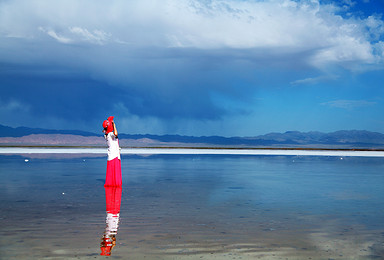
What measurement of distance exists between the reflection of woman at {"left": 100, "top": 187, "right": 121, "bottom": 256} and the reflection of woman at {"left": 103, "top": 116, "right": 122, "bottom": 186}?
1.52 ft

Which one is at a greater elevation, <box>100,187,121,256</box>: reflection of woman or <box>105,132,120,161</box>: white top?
<box>105,132,120,161</box>: white top

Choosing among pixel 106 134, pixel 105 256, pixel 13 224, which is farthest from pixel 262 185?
pixel 105 256

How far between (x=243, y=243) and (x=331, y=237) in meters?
2.02

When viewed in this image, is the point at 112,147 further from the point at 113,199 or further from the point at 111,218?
the point at 111,218

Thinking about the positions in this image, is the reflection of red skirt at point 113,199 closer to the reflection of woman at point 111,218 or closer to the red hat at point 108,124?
the reflection of woman at point 111,218

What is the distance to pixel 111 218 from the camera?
1161cm

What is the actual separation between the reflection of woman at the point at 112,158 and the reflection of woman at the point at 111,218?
0.46 metres

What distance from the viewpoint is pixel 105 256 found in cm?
793

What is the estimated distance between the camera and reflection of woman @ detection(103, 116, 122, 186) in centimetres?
1878

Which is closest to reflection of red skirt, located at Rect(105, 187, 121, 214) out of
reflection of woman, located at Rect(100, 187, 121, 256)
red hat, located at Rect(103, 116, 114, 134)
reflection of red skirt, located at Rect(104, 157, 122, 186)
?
reflection of woman, located at Rect(100, 187, 121, 256)

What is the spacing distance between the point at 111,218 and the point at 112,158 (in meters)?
7.62

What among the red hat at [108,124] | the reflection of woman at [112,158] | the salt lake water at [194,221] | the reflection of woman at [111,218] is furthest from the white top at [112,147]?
the reflection of woman at [111,218]

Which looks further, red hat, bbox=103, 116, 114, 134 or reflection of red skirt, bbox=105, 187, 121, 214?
red hat, bbox=103, 116, 114, 134

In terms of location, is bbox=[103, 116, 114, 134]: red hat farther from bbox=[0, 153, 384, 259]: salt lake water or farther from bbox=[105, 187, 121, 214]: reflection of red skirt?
bbox=[105, 187, 121, 214]: reflection of red skirt
